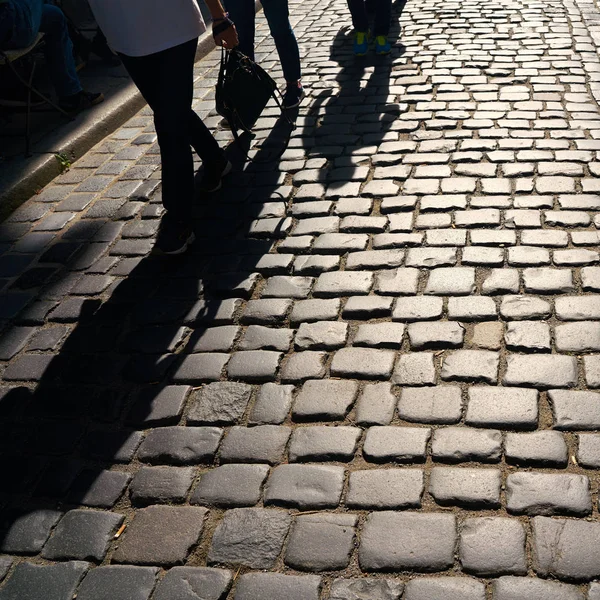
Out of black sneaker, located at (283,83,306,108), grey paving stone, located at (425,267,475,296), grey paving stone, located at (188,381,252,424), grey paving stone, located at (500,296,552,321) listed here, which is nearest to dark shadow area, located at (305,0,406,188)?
black sneaker, located at (283,83,306,108)

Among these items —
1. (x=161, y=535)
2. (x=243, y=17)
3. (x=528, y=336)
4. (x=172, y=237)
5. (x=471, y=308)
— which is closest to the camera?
(x=161, y=535)

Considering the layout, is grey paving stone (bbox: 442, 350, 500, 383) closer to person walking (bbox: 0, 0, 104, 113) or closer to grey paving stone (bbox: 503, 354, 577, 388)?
grey paving stone (bbox: 503, 354, 577, 388)

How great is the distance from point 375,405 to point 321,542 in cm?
69

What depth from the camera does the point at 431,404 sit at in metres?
3.01

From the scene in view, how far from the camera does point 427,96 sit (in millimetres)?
6219

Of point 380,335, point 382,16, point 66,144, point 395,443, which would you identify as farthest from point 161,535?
point 382,16

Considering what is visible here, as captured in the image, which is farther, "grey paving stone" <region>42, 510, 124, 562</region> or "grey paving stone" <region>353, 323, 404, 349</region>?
"grey paving stone" <region>353, 323, 404, 349</region>

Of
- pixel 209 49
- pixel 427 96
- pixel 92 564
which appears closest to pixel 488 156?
pixel 427 96

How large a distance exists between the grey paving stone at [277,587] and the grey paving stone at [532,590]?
0.54m

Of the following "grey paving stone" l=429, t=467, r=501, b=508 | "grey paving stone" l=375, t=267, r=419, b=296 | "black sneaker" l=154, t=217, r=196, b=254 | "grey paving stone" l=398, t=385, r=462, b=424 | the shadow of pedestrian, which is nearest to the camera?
"grey paving stone" l=429, t=467, r=501, b=508

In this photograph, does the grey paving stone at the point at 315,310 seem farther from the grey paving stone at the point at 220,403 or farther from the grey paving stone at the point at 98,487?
the grey paving stone at the point at 98,487

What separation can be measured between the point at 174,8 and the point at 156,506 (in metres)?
2.49

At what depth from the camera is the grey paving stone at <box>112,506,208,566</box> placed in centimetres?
253

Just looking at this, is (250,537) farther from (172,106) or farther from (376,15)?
(376,15)
